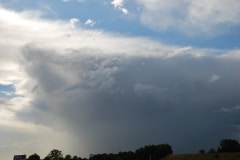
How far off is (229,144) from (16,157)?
11150cm

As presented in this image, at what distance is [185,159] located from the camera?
482 feet

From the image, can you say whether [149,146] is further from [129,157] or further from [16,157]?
[16,157]

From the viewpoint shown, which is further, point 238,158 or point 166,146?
point 166,146

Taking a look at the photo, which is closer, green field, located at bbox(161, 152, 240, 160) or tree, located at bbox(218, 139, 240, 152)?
green field, located at bbox(161, 152, 240, 160)

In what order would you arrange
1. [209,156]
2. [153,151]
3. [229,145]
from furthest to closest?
[153,151] → [229,145] → [209,156]

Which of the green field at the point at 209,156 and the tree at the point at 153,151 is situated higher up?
the tree at the point at 153,151

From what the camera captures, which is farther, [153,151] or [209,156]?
[153,151]

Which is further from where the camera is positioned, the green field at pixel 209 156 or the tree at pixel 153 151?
the tree at pixel 153 151

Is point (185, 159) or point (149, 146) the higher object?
point (149, 146)

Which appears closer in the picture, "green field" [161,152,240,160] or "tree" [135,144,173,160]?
"green field" [161,152,240,160]

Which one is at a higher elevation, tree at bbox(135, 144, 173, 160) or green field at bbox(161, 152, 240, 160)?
tree at bbox(135, 144, 173, 160)

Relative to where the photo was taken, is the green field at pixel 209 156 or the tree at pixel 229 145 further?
the tree at pixel 229 145

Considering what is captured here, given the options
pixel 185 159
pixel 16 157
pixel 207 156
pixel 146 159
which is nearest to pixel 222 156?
pixel 207 156

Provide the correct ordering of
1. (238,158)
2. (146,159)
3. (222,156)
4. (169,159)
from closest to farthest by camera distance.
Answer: (238,158), (222,156), (169,159), (146,159)
